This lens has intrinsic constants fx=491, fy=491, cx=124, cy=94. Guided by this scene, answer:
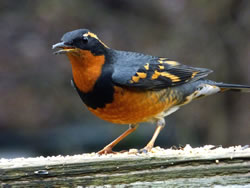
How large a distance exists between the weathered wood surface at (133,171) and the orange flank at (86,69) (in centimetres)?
154

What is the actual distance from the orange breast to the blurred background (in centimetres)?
445

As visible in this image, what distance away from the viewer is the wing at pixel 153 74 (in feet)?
17.3

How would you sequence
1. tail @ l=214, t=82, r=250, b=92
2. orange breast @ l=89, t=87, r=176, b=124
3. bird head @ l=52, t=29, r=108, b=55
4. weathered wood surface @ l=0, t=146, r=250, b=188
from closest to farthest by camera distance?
weathered wood surface @ l=0, t=146, r=250, b=188, bird head @ l=52, t=29, r=108, b=55, orange breast @ l=89, t=87, r=176, b=124, tail @ l=214, t=82, r=250, b=92

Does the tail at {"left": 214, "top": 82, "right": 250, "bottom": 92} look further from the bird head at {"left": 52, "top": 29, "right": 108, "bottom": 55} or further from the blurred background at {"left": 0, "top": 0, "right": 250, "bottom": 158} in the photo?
the blurred background at {"left": 0, "top": 0, "right": 250, "bottom": 158}

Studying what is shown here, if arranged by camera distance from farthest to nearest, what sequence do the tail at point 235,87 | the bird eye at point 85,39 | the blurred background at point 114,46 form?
the blurred background at point 114,46 → the tail at point 235,87 → the bird eye at point 85,39

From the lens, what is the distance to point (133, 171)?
365 cm

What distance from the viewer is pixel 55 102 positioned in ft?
48.7

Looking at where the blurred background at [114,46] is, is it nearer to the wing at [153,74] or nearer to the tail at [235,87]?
the tail at [235,87]

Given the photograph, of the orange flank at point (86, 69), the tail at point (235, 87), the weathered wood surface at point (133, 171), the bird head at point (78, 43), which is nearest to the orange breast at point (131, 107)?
the orange flank at point (86, 69)

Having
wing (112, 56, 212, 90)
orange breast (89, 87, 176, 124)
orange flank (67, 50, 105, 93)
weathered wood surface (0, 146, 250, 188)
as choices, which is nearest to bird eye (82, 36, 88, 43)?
orange flank (67, 50, 105, 93)

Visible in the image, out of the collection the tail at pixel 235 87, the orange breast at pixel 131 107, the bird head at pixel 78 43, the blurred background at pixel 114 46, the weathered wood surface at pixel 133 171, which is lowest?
the weathered wood surface at pixel 133 171

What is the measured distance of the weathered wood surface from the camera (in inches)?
139

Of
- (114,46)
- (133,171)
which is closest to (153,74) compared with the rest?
(133,171)

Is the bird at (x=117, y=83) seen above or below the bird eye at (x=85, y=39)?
below
